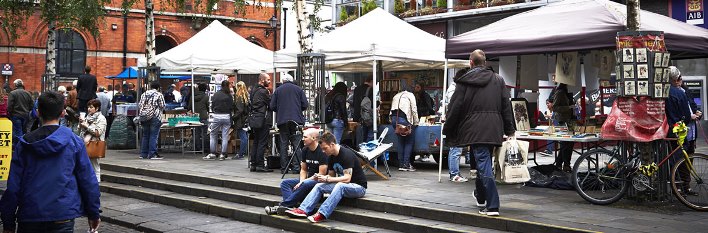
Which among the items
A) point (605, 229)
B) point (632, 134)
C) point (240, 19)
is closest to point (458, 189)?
point (632, 134)

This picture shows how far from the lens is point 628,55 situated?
8.90 metres

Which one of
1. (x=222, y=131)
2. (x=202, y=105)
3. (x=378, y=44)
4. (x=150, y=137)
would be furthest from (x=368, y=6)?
(x=378, y=44)

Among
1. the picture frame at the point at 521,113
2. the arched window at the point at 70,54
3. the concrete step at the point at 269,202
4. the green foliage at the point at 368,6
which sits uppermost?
the green foliage at the point at 368,6

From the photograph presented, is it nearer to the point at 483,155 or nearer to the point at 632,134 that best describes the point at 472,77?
the point at 483,155

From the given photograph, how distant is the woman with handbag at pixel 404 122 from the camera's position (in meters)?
13.0

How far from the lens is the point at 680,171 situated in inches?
347

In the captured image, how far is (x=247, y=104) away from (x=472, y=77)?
792cm

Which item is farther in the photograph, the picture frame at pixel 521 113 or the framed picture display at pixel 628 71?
the picture frame at pixel 521 113

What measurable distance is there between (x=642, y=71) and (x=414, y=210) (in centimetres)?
297

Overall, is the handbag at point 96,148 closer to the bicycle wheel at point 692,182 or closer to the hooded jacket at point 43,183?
the hooded jacket at point 43,183

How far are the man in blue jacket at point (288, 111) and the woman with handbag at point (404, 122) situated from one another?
5.04ft

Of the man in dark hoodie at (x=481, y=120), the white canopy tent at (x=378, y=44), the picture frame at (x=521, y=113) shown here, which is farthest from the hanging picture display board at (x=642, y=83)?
the white canopy tent at (x=378, y=44)

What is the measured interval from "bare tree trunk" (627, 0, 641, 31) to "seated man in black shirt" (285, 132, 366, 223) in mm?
3545

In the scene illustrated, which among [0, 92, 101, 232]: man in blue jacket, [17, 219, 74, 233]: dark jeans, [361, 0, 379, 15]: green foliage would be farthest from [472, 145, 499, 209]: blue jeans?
[361, 0, 379, 15]: green foliage
